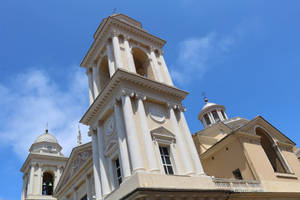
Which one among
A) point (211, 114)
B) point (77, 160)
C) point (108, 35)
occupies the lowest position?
point (77, 160)

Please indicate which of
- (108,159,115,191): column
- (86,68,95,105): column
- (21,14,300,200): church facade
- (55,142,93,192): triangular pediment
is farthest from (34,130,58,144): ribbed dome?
(108,159,115,191): column

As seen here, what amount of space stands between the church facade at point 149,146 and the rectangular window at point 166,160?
3 cm

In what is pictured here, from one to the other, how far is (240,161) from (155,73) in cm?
846

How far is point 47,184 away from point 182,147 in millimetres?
23557

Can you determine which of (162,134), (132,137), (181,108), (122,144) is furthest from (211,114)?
(132,137)

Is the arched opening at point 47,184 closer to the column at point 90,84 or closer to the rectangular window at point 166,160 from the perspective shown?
the column at point 90,84

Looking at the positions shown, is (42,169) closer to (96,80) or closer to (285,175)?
(96,80)

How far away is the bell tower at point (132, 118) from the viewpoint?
13664 millimetres

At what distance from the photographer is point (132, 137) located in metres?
13.4

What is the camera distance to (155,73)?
18.6 meters

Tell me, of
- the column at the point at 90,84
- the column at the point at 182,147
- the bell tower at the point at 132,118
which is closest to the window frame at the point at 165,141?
the bell tower at the point at 132,118

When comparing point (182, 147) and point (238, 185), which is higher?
point (182, 147)

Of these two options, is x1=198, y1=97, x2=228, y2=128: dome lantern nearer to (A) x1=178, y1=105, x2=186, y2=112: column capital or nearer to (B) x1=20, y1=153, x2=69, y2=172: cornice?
(B) x1=20, y1=153, x2=69, y2=172: cornice

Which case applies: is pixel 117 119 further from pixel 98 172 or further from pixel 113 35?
pixel 113 35
